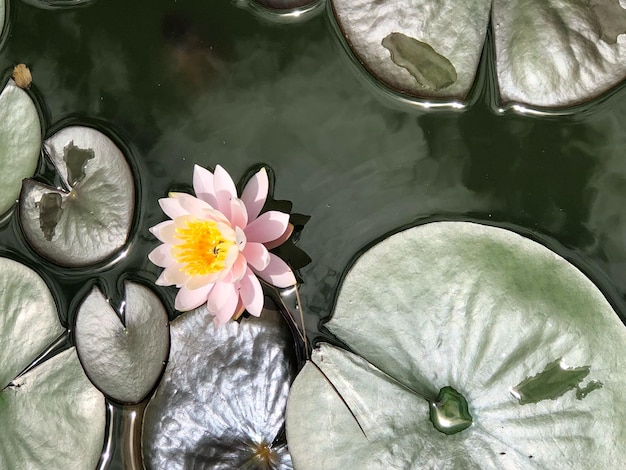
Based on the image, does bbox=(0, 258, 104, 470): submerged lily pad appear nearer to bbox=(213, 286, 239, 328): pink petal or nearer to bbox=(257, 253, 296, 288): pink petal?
bbox=(213, 286, 239, 328): pink petal

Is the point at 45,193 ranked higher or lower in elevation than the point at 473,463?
higher

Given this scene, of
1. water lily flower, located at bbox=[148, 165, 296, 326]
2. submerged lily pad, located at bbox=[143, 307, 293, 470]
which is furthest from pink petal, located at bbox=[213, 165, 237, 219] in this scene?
submerged lily pad, located at bbox=[143, 307, 293, 470]

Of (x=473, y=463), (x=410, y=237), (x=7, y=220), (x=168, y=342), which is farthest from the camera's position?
(x=7, y=220)

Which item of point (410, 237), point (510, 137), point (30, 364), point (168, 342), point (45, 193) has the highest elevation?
point (510, 137)

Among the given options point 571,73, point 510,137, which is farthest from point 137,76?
point 571,73

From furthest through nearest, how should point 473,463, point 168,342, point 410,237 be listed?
point 168,342 → point 410,237 → point 473,463

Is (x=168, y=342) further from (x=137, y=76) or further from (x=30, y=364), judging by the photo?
(x=137, y=76)
